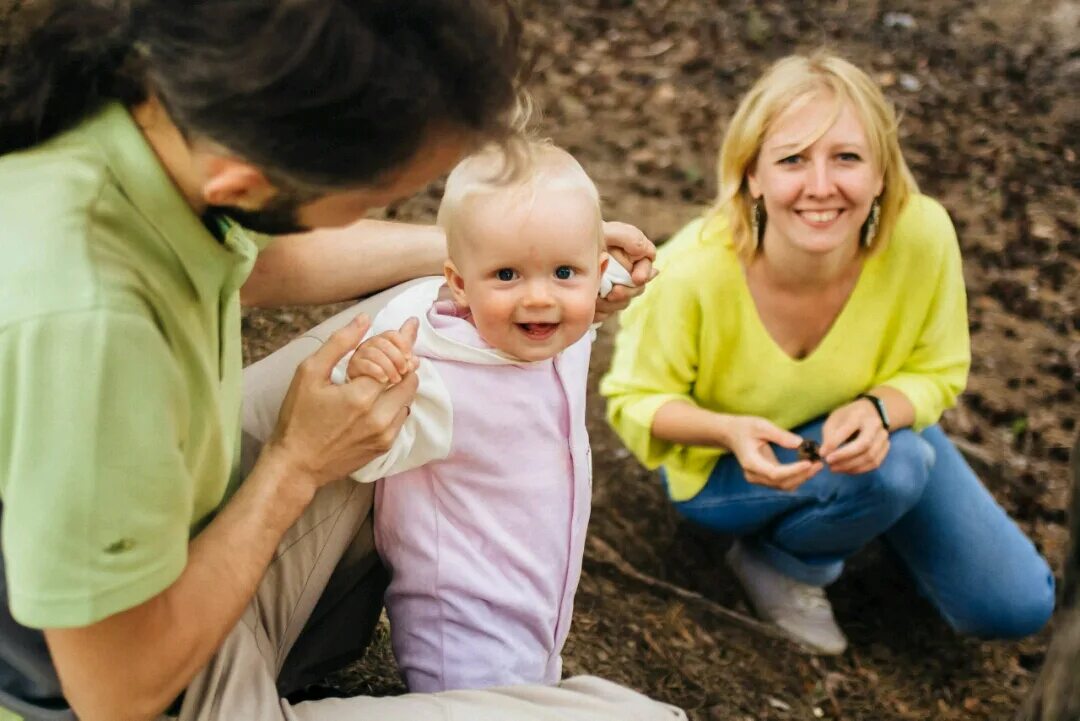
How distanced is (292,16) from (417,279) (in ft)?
3.93

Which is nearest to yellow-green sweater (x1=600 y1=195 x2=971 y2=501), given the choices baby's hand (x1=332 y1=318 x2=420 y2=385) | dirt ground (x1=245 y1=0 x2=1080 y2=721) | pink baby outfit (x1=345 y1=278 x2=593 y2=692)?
dirt ground (x1=245 y1=0 x2=1080 y2=721)

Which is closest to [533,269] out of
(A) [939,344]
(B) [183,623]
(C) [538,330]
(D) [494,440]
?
(C) [538,330]

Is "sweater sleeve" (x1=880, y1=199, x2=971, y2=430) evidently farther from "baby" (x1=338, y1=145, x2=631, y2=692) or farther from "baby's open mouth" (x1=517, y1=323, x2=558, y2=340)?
"baby's open mouth" (x1=517, y1=323, x2=558, y2=340)

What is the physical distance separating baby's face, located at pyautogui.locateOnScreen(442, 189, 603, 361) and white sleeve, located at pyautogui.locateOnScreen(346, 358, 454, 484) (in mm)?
136

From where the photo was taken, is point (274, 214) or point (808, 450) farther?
point (808, 450)

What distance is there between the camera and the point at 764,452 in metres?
2.76

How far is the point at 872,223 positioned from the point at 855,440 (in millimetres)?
504

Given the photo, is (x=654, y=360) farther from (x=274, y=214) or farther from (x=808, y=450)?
(x=274, y=214)

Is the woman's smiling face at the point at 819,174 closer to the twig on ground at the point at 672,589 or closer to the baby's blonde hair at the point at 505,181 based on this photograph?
the baby's blonde hair at the point at 505,181

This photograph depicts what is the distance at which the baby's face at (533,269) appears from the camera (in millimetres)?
2092

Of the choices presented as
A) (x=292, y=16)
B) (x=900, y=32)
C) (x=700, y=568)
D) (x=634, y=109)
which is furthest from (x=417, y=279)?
(x=900, y=32)

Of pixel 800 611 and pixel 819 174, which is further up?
pixel 819 174

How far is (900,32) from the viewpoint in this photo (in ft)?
18.8

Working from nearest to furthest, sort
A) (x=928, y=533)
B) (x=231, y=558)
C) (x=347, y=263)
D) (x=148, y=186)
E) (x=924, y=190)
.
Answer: (x=148, y=186) < (x=231, y=558) < (x=347, y=263) < (x=928, y=533) < (x=924, y=190)
